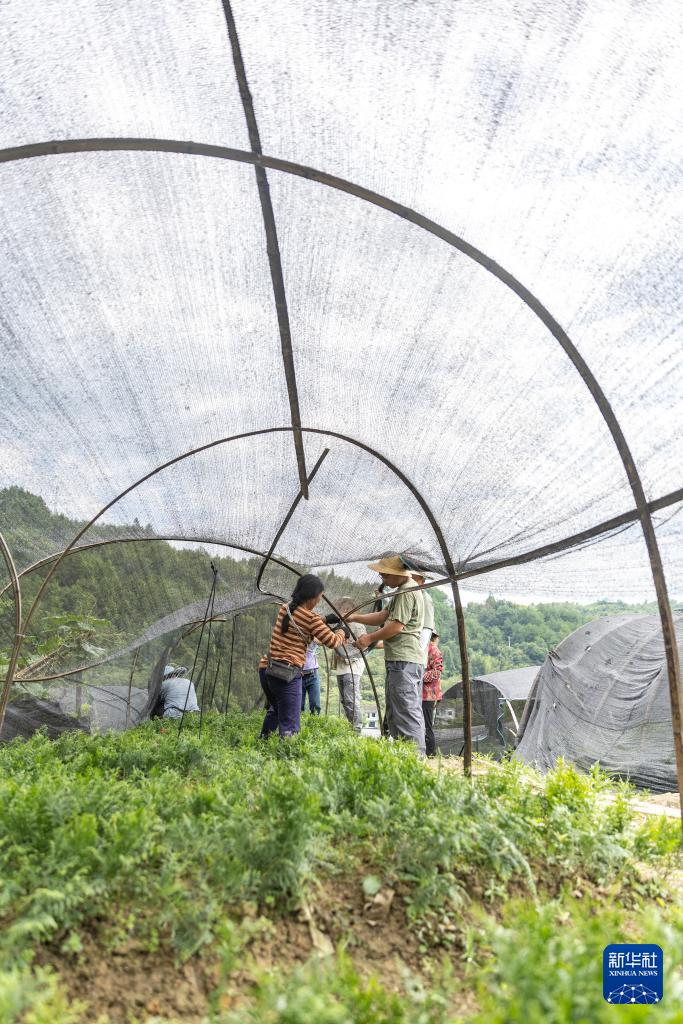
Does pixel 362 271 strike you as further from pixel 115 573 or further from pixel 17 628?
pixel 115 573

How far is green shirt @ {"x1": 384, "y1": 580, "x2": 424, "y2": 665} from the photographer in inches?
273

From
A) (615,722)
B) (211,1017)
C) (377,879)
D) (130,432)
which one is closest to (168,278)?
(130,432)

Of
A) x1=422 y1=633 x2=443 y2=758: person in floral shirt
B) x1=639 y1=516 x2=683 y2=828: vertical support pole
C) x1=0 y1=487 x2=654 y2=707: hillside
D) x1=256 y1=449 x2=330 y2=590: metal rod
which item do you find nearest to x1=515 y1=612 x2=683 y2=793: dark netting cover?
x1=422 y1=633 x2=443 y2=758: person in floral shirt

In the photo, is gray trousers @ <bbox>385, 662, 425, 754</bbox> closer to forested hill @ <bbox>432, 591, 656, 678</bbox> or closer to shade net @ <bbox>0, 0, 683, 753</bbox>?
shade net @ <bbox>0, 0, 683, 753</bbox>

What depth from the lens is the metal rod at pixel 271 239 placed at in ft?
12.2

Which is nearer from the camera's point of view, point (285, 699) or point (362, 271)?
point (362, 271)

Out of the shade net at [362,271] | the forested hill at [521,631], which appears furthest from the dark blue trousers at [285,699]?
the forested hill at [521,631]

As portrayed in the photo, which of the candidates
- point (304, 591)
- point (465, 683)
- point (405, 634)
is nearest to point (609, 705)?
point (465, 683)

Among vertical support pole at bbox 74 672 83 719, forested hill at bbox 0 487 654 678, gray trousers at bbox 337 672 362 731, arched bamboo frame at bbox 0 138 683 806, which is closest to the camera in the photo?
arched bamboo frame at bbox 0 138 683 806

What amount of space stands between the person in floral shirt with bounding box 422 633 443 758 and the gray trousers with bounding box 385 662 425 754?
126 cm

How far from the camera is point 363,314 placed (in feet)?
16.4

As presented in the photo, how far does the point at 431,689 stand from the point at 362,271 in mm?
5243

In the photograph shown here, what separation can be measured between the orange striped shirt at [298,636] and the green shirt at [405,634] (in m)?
0.52

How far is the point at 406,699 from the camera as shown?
22.5 feet
